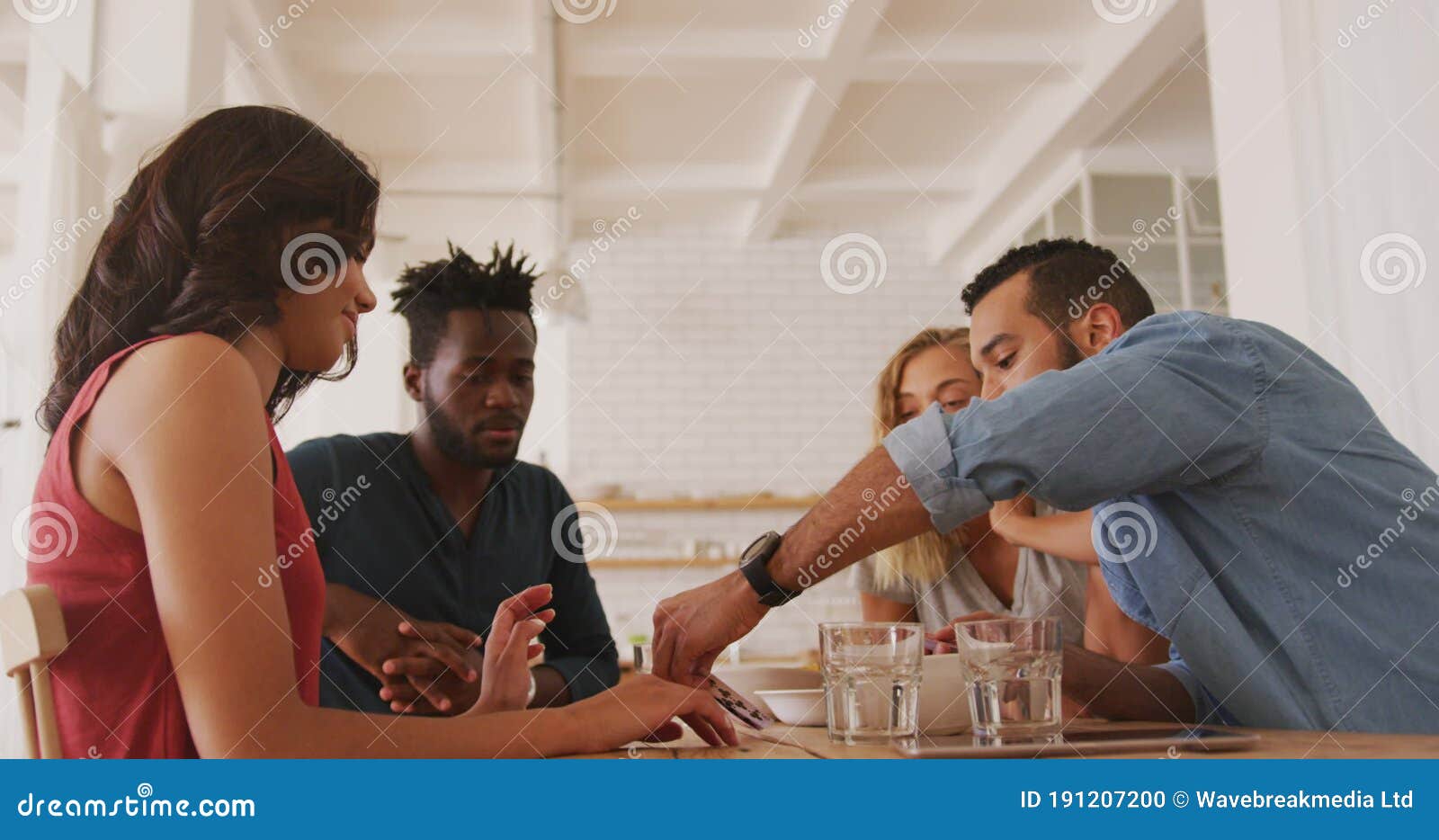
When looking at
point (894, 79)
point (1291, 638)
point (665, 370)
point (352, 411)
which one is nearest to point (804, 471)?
point (665, 370)

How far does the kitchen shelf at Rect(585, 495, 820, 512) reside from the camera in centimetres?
542

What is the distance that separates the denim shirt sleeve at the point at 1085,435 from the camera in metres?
0.98

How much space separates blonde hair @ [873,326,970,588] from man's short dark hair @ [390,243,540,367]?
0.74 meters

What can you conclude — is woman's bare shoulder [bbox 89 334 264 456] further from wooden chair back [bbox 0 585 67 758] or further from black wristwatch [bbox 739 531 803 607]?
black wristwatch [bbox 739 531 803 607]

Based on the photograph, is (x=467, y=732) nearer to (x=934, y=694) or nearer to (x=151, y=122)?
(x=934, y=694)

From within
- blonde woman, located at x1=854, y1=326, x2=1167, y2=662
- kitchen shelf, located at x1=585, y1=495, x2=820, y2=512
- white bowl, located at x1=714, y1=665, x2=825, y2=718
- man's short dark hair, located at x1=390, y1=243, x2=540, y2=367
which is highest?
kitchen shelf, located at x1=585, y1=495, x2=820, y2=512

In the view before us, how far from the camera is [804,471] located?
5738 millimetres

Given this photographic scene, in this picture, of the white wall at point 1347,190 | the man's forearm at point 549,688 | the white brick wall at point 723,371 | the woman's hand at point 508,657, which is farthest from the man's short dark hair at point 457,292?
the white brick wall at point 723,371

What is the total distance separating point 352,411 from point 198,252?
5.66 m

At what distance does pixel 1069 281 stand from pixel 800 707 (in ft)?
2.37

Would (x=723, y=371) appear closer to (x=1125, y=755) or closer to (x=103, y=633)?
(x=103, y=633)

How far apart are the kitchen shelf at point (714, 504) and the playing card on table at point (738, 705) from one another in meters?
4.24

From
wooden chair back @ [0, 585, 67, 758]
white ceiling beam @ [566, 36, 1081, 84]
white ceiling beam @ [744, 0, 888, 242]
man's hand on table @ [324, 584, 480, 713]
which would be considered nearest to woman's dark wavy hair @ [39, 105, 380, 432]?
wooden chair back @ [0, 585, 67, 758]

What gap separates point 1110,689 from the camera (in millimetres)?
1122
